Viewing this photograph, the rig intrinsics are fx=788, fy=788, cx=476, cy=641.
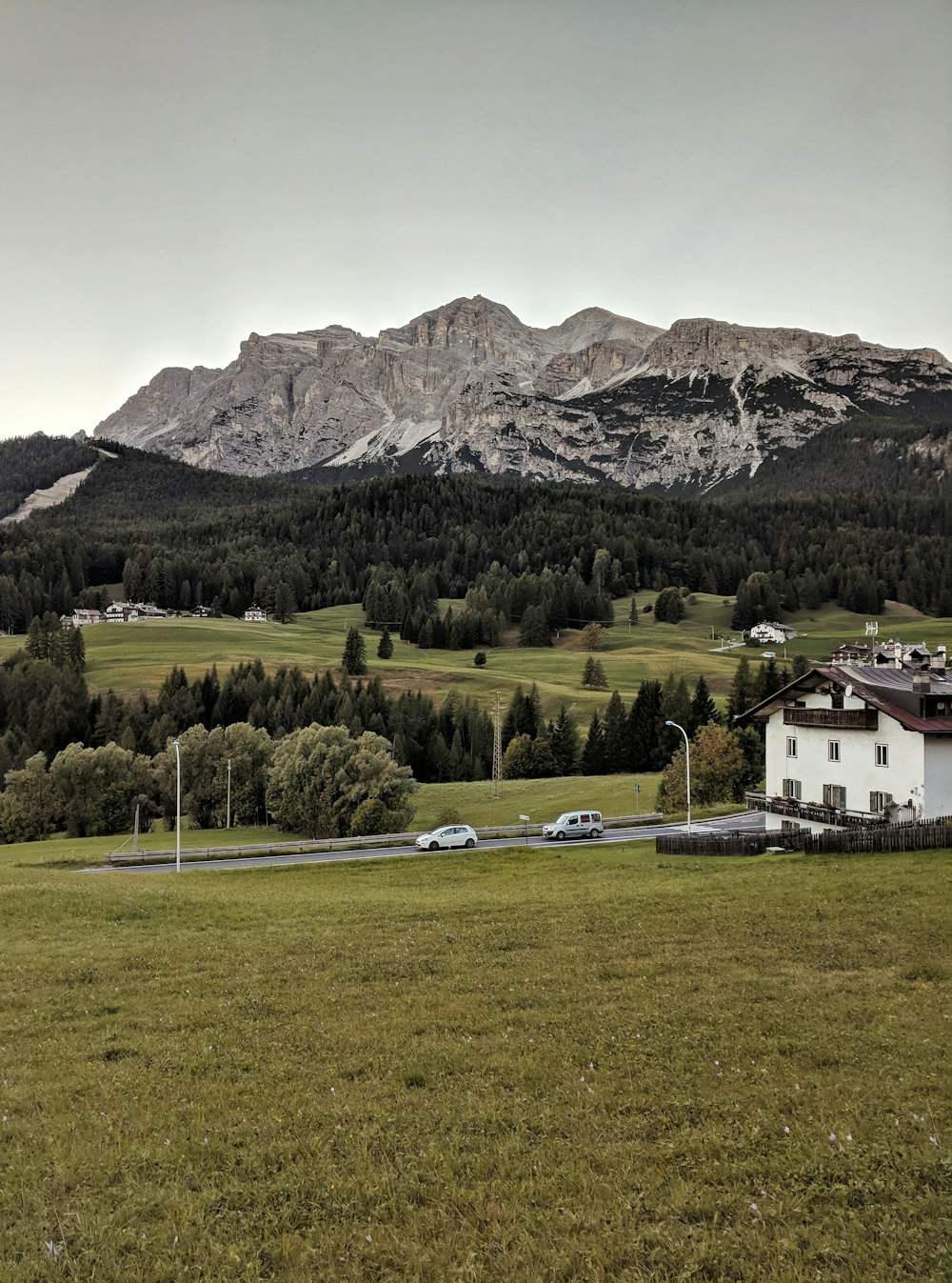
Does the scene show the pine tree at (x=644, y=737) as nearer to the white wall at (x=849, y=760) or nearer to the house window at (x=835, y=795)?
the white wall at (x=849, y=760)

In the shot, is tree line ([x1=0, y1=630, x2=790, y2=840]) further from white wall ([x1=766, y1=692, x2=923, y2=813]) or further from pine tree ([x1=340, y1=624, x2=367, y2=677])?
white wall ([x1=766, y1=692, x2=923, y2=813])

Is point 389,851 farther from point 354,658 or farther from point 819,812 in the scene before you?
point 354,658

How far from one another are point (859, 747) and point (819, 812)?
438 cm

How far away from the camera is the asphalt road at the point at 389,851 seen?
5119 centimetres

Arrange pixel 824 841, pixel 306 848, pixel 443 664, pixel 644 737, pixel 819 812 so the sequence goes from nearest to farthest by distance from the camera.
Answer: pixel 824 841
pixel 819 812
pixel 306 848
pixel 644 737
pixel 443 664

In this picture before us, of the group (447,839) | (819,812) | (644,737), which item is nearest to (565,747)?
(644,737)

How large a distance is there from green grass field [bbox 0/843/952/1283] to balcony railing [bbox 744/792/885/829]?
23.4 m

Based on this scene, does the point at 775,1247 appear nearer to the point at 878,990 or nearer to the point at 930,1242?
the point at 930,1242

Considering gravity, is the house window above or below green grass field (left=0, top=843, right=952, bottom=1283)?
below

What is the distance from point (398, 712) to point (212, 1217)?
113 m

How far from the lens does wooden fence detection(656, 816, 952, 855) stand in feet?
108

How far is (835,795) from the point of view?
149 feet

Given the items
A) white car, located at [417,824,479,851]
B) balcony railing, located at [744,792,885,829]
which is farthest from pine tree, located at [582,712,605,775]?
balcony railing, located at [744,792,885,829]

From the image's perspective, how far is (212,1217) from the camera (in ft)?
26.4
